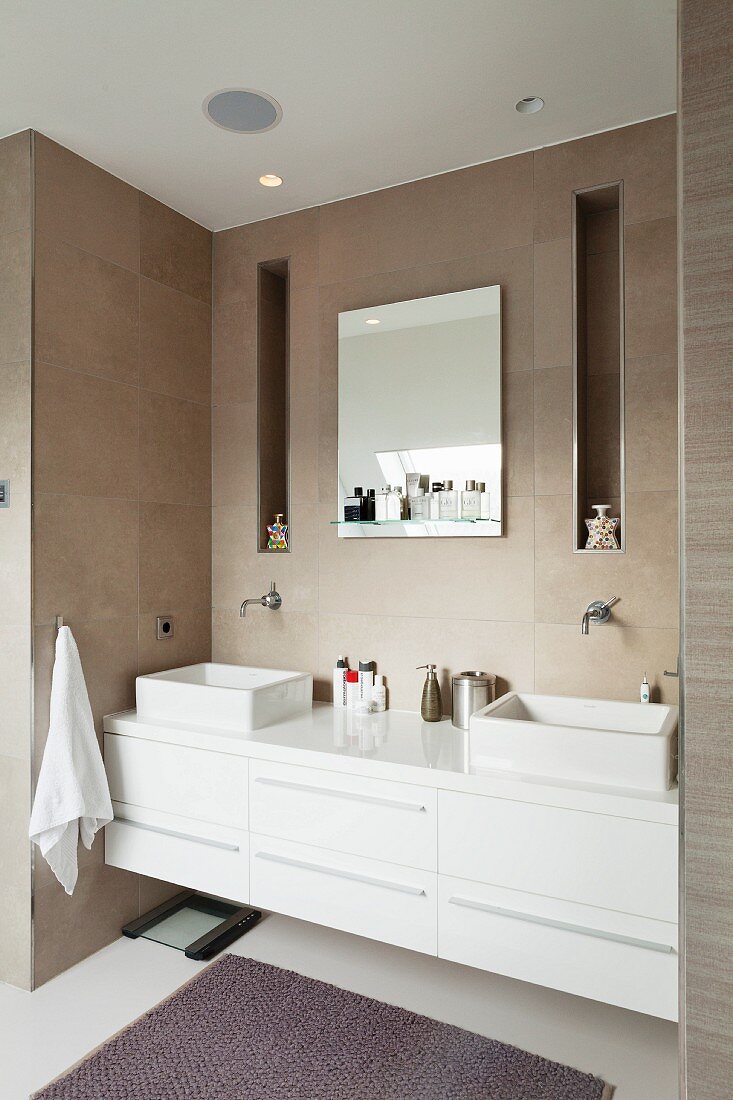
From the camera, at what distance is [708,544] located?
4.07 ft

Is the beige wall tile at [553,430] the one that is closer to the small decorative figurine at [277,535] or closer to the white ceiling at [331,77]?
the white ceiling at [331,77]

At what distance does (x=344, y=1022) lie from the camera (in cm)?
212

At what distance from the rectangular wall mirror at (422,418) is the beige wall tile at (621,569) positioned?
190 millimetres

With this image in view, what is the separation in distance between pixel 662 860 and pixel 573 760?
0.95ft

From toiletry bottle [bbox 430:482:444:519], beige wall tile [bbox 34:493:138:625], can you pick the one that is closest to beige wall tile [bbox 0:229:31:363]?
beige wall tile [bbox 34:493:138:625]

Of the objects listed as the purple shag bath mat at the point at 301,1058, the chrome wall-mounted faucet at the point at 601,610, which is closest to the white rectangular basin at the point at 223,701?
the purple shag bath mat at the point at 301,1058

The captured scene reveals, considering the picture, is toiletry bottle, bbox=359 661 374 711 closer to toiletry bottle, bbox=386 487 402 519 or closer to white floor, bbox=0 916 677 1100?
toiletry bottle, bbox=386 487 402 519

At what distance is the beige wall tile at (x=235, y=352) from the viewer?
2.96 m

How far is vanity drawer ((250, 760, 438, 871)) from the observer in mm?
1982

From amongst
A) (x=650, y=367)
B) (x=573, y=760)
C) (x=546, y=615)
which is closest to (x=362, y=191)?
(x=650, y=367)

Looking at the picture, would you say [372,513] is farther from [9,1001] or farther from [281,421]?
[9,1001]

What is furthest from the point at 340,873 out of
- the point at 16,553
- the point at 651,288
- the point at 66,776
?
the point at 651,288

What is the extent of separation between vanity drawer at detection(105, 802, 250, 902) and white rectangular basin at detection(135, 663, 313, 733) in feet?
1.04

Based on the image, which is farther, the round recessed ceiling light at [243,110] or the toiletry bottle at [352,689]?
the toiletry bottle at [352,689]
